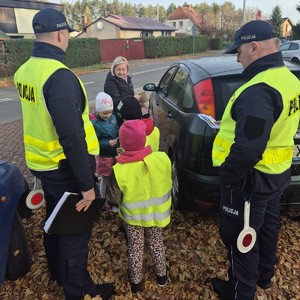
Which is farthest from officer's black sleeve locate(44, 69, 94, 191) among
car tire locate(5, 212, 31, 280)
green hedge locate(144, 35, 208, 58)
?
green hedge locate(144, 35, 208, 58)

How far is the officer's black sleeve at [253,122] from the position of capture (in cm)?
188

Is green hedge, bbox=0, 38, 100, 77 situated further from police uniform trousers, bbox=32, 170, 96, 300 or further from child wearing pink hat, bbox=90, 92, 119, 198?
police uniform trousers, bbox=32, 170, 96, 300

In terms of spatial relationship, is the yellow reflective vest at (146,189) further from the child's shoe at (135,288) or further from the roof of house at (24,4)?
the roof of house at (24,4)

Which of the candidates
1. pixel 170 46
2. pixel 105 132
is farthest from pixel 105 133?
pixel 170 46

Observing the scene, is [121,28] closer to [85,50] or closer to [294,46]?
[85,50]

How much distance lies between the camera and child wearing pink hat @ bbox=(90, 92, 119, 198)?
3.62 meters

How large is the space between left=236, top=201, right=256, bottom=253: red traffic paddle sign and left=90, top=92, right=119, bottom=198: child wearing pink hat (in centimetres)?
180

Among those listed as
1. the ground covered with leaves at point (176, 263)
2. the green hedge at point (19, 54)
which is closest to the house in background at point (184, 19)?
the green hedge at point (19, 54)

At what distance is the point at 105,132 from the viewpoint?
3.68m

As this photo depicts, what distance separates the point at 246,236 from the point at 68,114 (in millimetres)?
1402

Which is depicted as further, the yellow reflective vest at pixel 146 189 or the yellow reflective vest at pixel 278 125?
the yellow reflective vest at pixel 146 189

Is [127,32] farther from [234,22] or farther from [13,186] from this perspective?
[13,186]

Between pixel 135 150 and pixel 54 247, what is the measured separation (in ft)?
3.60

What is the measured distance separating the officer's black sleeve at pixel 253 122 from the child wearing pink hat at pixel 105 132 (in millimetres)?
1903
